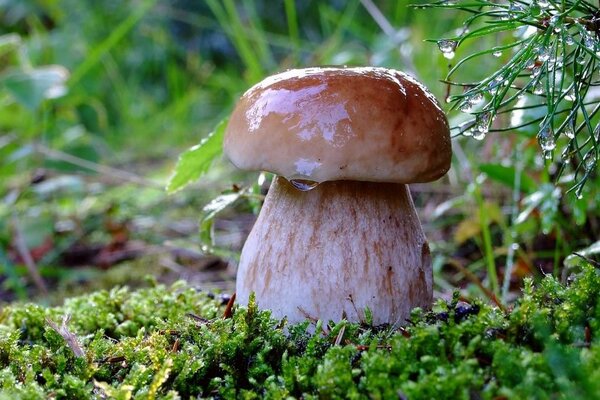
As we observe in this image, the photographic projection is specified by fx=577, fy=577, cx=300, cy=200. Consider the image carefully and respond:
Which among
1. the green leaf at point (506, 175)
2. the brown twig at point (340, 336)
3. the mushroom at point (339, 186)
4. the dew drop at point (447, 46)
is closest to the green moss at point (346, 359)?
the brown twig at point (340, 336)

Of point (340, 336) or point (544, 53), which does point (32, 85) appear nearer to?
point (340, 336)

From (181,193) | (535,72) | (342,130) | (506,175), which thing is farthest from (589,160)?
(181,193)

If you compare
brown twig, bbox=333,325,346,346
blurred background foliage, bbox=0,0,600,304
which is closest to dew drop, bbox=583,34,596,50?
blurred background foliage, bbox=0,0,600,304

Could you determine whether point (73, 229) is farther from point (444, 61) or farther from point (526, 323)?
point (526, 323)

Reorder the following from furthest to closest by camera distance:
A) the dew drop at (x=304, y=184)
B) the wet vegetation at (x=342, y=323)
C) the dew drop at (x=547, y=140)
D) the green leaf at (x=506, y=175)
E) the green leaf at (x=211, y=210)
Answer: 1. the green leaf at (x=506, y=175)
2. the green leaf at (x=211, y=210)
3. the dew drop at (x=304, y=184)
4. the dew drop at (x=547, y=140)
5. the wet vegetation at (x=342, y=323)

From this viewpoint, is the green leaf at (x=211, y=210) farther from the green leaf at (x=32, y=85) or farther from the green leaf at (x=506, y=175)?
the green leaf at (x=32, y=85)

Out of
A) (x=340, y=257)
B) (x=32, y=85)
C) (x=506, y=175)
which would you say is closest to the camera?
(x=340, y=257)
